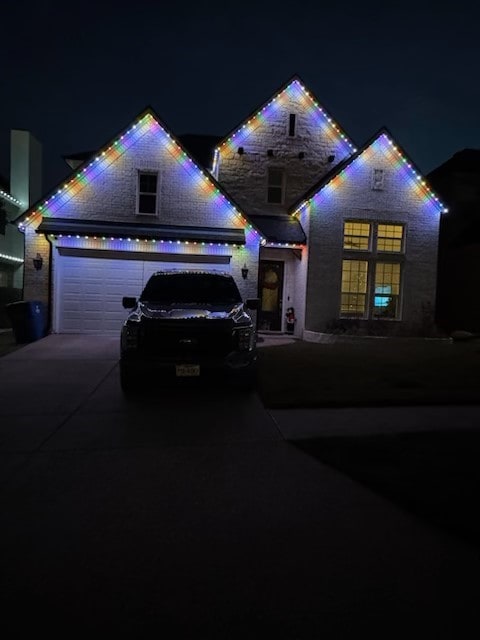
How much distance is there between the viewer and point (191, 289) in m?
9.50

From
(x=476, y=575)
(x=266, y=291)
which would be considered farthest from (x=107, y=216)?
(x=476, y=575)

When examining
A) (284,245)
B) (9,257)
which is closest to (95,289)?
(284,245)

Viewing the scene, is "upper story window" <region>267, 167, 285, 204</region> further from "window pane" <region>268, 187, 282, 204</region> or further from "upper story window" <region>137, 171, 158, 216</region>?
"upper story window" <region>137, 171, 158, 216</region>

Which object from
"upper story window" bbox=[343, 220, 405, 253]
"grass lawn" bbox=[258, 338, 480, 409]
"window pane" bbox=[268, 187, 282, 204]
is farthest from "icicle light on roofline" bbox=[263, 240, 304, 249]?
"grass lawn" bbox=[258, 338, 480, 409]

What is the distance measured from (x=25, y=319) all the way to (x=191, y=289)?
7129 millimetres

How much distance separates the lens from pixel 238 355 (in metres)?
8.03

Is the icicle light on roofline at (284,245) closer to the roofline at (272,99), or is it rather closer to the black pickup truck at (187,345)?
the roofline at (272,99)

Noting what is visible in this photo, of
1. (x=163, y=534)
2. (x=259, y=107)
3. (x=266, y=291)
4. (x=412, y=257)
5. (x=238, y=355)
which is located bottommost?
(x=163, y=534)

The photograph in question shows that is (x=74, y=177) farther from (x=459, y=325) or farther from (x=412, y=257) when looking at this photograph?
(x=459, y=325)

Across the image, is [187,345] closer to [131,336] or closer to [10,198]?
[131,336]

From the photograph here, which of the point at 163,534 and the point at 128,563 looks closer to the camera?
the point at 128,563

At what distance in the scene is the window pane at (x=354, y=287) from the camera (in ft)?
56.4

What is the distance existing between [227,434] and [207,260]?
35.7ft

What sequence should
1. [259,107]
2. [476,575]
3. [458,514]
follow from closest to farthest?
1. [476,575]
2. [458,514]
3. [259,107]
